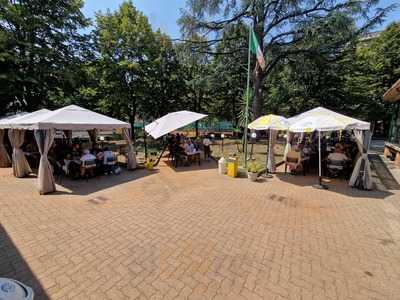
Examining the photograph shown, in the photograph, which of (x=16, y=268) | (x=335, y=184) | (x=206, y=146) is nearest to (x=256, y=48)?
(x=206, y=146)

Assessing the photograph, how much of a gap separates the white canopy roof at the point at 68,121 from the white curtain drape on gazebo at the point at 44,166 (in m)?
0.25

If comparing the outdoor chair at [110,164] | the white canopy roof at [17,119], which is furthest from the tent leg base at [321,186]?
the white canopy roof at [17,119]

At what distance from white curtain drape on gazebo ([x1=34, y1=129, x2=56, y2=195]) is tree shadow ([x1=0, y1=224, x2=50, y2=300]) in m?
3.13

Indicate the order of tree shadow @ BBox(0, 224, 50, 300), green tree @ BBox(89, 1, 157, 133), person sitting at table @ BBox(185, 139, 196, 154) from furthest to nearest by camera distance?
green tree @ BBox(89, 1, 157, 133) < person sitting at table @ BBox(185, 139, 196, 154) < tree shadow @ BBox(0, 224, 50, 300)

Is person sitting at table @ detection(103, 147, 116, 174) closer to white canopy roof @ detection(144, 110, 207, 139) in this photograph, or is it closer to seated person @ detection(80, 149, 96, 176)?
seated person @ detection(80, 149, 96, 176)

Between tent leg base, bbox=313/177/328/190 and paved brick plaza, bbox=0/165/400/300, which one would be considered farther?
tent leg base, bbox=313/177/328/190

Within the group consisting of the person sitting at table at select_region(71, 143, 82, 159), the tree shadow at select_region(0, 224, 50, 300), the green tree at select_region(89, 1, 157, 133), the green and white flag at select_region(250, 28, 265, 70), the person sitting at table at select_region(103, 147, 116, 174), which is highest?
the green tree at select_region(89, 1, 157, 133)

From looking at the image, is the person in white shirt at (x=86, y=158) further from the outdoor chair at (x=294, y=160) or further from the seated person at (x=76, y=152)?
the outdoor chair at (x=294, y=160)

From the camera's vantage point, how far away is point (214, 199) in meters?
6.64

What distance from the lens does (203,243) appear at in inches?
167

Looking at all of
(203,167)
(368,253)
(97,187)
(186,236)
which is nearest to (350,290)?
(368,253)

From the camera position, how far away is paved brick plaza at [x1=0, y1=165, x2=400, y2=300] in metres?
3.12

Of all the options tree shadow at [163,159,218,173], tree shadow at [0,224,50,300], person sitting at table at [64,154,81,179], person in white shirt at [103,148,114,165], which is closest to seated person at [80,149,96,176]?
person sitting at table at [64,154,81,179]

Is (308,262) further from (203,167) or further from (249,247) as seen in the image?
(203,167)
